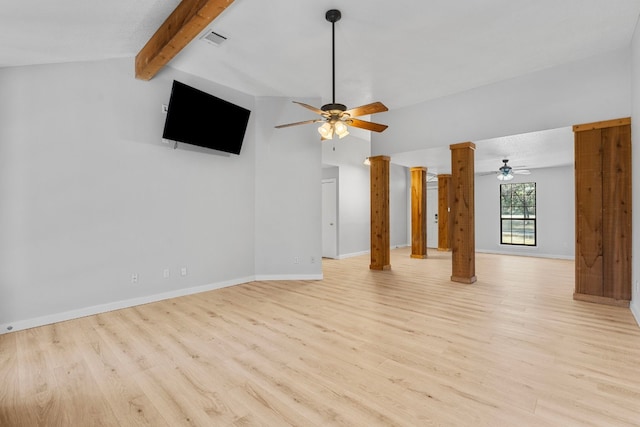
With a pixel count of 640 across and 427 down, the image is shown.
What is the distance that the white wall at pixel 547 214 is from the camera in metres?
8.05

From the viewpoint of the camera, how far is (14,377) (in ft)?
7.30

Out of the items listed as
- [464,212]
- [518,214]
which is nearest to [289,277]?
[464,212]

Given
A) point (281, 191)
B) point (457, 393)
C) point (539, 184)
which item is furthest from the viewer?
point (539, 184)

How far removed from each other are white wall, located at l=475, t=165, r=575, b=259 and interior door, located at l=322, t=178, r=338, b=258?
494 centimetres

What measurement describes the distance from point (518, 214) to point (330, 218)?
563 centimetres

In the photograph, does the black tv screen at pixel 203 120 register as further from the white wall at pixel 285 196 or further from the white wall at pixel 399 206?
the white wall at pixel 399 206

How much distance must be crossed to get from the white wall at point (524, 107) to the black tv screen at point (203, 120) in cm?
308

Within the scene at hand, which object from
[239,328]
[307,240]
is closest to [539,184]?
[307,240]

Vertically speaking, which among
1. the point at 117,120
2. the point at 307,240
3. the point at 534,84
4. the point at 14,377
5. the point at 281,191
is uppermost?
the point at 534,84

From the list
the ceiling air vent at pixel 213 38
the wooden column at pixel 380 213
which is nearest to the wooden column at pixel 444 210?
the wooden column at pixel 380 213

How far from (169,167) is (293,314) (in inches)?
104

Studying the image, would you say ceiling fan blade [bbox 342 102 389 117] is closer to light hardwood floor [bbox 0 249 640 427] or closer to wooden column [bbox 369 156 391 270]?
light hardwood floor [bbox 0 249 640 427]

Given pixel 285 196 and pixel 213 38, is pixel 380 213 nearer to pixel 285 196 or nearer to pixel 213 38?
pixel 285 196

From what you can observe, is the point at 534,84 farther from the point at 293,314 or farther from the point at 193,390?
the point at 193,390
